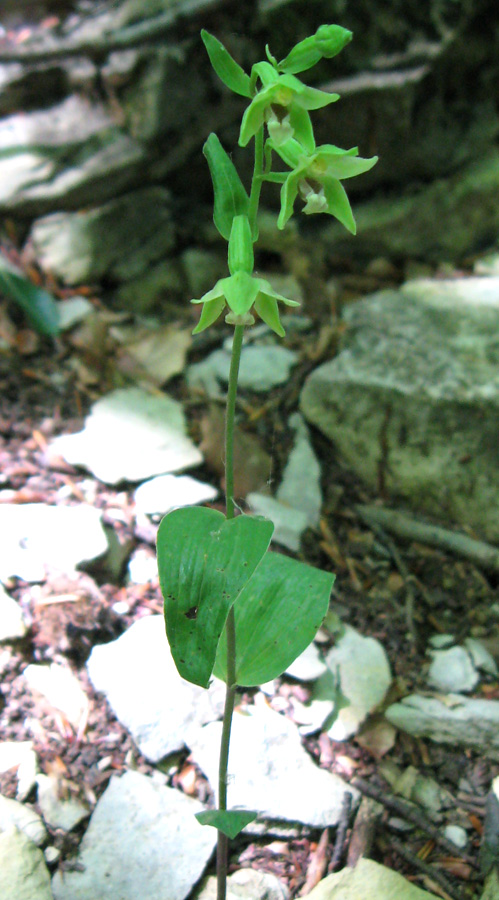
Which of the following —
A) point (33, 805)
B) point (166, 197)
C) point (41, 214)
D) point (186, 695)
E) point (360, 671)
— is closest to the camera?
point (33, 805)

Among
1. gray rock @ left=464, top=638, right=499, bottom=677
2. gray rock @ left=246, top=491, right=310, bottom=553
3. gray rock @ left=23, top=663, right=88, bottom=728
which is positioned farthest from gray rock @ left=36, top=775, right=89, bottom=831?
gray rock @ left=464, top=638, right=499, bottom=677

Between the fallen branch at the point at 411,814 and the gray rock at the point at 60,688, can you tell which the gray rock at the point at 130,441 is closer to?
the gray rock at the point at 60,688

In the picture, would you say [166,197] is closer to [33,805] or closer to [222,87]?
[222,87]

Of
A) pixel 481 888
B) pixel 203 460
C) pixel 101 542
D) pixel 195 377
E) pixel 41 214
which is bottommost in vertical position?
pixel 481 888

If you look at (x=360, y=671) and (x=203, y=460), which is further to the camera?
(x=203, y=460)

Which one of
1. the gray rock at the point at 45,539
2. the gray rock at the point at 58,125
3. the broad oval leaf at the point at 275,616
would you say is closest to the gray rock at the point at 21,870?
the broad oval leaf at the point at 275,616

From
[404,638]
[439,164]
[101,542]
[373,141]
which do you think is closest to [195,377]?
[101,542]

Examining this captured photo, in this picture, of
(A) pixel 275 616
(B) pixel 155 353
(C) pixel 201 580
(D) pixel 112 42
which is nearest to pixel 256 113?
(C) pixel 201 580
